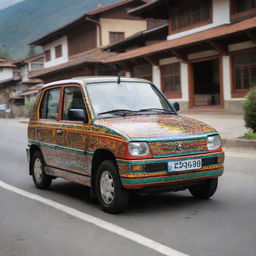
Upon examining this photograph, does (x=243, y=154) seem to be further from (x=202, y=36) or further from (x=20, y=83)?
(x=20, y=83)

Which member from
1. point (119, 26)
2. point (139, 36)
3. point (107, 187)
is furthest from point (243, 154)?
point (119, 26)

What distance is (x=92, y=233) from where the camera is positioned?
4965 millimetres

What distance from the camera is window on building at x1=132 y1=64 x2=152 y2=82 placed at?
3055cm

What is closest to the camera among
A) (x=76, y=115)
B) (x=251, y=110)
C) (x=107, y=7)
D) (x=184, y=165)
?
(x=184, y=165)

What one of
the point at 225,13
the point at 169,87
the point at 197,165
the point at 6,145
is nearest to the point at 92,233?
the point at 197,165

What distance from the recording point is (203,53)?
25109 mm

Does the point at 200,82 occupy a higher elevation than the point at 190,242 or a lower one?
higher

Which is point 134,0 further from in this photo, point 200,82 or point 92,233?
point 92,233

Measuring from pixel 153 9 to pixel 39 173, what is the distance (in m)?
22.0

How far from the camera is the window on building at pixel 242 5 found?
74.5 feet

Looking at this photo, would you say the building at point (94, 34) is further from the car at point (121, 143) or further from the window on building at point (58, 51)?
the car at point (121, 143)

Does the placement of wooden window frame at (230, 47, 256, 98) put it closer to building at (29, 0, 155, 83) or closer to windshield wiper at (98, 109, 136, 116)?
building at (29, 0, 155, 83)

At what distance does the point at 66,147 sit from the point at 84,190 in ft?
3.70

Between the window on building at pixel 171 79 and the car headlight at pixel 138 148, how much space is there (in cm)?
2212
